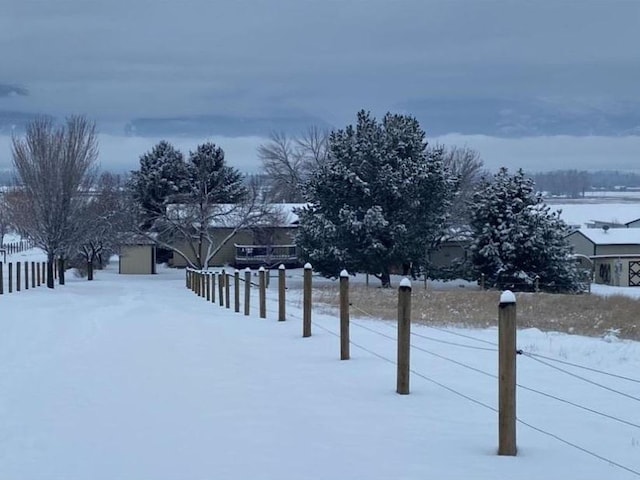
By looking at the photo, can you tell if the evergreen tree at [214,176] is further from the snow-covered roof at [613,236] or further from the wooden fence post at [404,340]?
the wooden fence post at [404,340]

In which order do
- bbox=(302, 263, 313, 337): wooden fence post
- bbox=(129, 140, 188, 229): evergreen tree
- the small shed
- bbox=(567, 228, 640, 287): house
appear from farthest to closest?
bbox=(129, 140, 188, 229): evergreen tree → the small shed → bbox=(567, 228, 640, 287): house → bbox=(302, 263, 313, 337): wooden fence post

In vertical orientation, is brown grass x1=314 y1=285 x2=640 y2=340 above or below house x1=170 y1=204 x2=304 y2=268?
below

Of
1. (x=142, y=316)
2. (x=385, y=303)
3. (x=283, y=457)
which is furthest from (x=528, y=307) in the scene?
(x=283, y=457)

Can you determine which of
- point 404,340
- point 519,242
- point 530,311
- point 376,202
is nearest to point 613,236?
point 519,242

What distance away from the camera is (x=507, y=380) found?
625 centimetres

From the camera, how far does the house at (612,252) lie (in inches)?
2179

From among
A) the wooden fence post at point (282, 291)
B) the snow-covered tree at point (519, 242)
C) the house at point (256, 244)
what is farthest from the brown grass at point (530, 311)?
the house at point (256, 244)

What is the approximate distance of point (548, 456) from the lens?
6148 mm

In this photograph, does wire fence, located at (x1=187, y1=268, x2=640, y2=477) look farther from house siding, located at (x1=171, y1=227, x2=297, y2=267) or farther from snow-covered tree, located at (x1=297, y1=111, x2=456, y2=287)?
house siding, located at (x1=171, y1=227, x2=297, y2=267)

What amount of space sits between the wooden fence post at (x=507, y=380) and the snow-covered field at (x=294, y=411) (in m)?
0.14

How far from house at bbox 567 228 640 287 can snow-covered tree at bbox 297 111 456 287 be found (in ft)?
52.7

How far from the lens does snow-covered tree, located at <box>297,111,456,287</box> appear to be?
43.4m

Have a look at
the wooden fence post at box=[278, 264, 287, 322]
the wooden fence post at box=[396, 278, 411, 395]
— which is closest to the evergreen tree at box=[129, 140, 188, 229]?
the wooden fence post at box=[278, 264, 287, 322]

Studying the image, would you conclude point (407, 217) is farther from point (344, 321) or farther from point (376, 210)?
point (344, 321)
